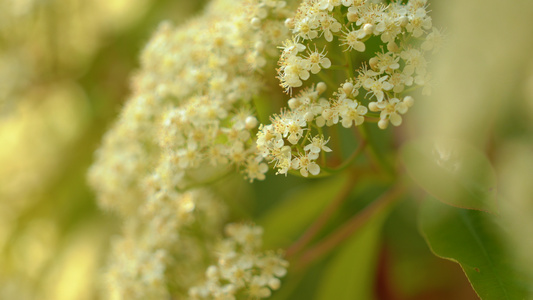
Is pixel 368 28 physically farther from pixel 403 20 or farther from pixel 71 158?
pixel 71 158

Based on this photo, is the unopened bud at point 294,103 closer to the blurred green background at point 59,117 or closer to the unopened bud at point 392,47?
the unopened bud at point 392,47

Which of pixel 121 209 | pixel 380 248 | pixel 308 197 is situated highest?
pixel 121 209

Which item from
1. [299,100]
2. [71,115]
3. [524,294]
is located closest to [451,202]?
[524,294]

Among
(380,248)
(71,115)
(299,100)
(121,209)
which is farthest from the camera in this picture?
(71,115)

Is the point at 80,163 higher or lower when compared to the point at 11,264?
higher

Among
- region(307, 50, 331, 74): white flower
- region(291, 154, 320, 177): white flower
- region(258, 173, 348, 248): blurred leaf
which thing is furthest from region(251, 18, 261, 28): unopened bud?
region(258, 173, 348, 248): blurred leaf

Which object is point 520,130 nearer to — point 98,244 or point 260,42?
point 260,42

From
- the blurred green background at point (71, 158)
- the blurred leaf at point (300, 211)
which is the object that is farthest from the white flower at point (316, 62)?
the blurred green background at point (71, 158)
